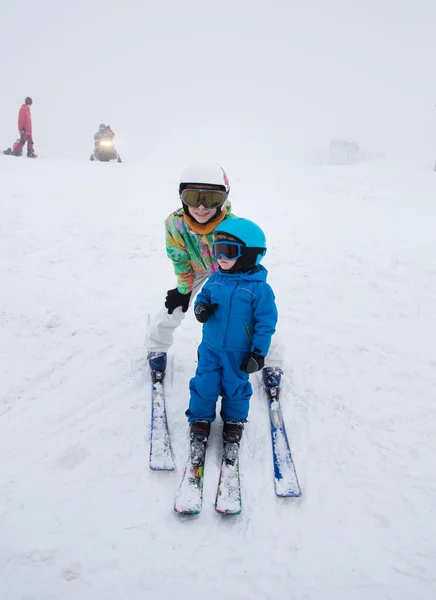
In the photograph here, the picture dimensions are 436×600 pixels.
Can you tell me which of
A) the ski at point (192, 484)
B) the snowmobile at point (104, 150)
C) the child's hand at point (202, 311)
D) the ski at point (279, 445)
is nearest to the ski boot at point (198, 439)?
the ski at point (192, 484)

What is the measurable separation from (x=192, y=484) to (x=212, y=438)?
0.54 m

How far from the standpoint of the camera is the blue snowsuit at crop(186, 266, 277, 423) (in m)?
2.98

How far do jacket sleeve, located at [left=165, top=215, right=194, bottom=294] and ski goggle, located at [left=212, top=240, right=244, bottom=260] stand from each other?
806mm

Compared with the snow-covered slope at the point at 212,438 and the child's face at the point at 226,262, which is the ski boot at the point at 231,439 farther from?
the child's face at the point at 226,262

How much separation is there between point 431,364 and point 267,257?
3.74 m

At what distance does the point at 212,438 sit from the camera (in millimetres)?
3287

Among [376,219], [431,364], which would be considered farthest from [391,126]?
[431,364]

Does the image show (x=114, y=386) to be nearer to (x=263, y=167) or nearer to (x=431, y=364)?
(x=431, y=364)

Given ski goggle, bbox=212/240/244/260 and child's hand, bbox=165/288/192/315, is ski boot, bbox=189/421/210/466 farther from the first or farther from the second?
ski goggle, bbox=212/240/244/260

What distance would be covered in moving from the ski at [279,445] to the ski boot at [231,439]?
375 mm

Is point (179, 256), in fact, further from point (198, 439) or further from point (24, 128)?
point (24, 128)

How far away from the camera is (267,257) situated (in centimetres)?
724

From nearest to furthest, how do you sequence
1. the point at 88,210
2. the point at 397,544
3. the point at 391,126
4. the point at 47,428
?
the point at 397,544
the point at 47,428
the point at 88,210
the point at 391,126

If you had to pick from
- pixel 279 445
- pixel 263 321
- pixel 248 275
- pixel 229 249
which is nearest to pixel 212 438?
pixel 279 445
